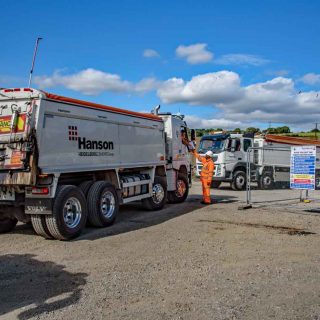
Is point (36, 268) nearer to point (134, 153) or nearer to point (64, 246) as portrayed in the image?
point (64, 246)

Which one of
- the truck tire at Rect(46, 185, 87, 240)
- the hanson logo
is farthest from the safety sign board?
the truck tire at Rect(46, 185, 87, 240)

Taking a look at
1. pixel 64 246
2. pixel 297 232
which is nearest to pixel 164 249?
pixel 64 246

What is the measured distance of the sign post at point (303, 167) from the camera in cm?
1171

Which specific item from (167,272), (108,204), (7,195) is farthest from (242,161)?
(167,272)

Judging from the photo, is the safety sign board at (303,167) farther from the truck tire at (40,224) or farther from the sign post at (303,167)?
the truck tire at (40,224)

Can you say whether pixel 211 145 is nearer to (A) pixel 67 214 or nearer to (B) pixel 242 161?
(B) pixel 242 161

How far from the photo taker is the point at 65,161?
8508 mm

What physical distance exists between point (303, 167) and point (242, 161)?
8.80 metres

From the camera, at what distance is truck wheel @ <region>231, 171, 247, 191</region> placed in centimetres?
2047

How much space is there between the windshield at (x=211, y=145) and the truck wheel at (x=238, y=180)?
153 cm

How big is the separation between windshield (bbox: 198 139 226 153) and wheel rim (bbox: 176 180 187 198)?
594 cm

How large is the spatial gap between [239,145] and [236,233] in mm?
12130

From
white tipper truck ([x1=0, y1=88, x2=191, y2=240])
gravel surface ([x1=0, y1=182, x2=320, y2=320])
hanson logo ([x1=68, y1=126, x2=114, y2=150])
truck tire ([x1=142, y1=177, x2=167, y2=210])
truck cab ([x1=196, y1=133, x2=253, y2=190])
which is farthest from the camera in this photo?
truck cab ([x1=196, y1=133, x2=253, y2=190])

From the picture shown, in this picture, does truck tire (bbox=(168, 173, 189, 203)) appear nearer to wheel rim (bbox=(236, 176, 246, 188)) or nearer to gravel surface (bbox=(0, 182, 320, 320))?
gravel surface (bbox=(0, 182, 320, 320))
